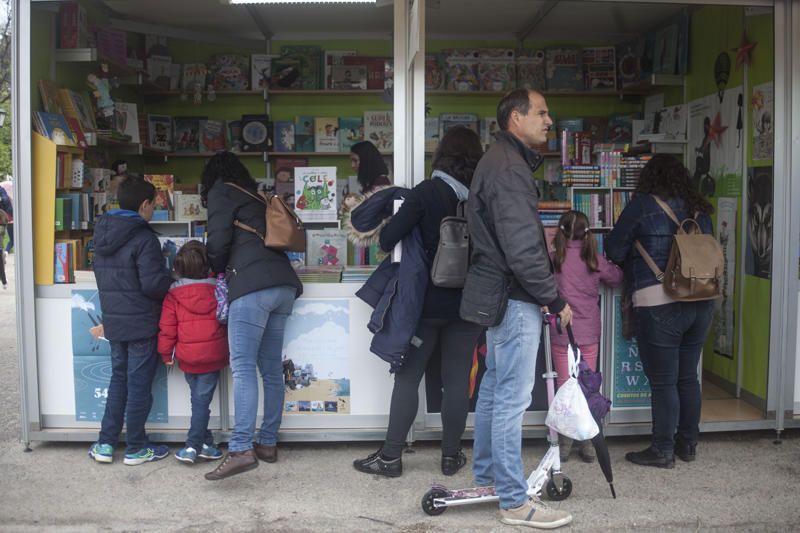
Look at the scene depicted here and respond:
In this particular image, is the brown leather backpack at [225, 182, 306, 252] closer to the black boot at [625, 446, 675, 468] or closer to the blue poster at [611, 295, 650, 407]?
the blue poster at [611, 295, 650, 407]

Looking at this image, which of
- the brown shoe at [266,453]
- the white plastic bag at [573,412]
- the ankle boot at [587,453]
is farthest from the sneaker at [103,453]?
the ankle boot at [587,453]

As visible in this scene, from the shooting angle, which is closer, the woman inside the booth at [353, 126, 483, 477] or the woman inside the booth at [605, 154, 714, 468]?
the woman inside the booth at [353, 126, 483, 477]

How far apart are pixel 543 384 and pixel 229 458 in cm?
178

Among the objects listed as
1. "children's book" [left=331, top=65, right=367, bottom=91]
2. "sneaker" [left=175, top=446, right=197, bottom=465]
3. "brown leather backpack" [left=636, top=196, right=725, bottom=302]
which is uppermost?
"children's book" [left=331, top=65, right=367, bottom=91]

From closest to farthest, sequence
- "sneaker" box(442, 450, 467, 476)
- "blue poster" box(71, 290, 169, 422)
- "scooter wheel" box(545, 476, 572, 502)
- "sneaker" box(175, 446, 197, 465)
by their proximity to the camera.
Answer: "scooter wheel" box(545, 476, 572, 502)
"sneaker" box(442, 450, 467, 476)
"sneaker" box(175, 446, 197, 465)
"blue poster" box(71, 290, 169, 422)

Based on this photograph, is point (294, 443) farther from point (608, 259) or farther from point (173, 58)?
point (173, 58)

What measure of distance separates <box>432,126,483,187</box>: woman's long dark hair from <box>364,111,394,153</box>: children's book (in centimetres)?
323

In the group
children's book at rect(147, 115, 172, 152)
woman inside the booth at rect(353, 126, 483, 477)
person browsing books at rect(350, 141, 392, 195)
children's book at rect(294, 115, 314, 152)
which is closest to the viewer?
woman inside the booth at rect(353, 126, 483, 477)

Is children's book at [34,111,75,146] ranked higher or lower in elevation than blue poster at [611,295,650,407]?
higher

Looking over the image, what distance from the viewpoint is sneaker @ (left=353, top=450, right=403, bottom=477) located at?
416 centimetres

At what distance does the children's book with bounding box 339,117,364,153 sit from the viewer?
23.9ft

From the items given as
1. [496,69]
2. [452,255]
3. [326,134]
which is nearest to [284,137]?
[326,134]

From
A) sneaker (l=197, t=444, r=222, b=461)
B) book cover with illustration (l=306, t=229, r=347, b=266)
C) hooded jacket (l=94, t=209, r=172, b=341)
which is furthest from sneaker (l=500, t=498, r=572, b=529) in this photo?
hooded jacket (l=94, t=209, r=172, b=341)

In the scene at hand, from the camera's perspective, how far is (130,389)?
169 inches
